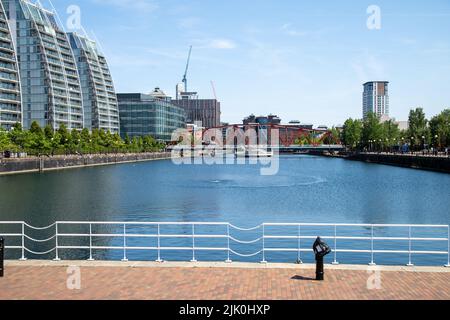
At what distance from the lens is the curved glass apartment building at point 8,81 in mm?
154125

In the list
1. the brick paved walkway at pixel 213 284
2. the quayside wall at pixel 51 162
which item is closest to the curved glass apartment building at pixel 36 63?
the quayside wall at pixel 51 162

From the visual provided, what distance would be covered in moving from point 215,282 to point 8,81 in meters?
158

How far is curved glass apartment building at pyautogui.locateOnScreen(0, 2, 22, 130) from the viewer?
15412 cm

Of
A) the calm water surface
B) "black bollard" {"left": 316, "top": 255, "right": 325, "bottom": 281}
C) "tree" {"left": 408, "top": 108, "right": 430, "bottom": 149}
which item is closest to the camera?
"black bollard" {"left": 316, "top": 255, "right": 325, "bottom": 281}

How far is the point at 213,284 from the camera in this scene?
16453mm

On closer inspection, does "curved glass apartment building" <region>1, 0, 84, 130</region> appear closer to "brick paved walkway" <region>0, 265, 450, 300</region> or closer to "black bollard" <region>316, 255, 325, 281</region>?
"brick paved walkway" <region>0, 265, 450, 300</region>

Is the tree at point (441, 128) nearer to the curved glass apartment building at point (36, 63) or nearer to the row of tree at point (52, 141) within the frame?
the row of tree at point (52, 141)

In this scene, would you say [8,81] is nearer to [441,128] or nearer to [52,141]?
[52,141]

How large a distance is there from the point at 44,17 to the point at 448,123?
495 ft

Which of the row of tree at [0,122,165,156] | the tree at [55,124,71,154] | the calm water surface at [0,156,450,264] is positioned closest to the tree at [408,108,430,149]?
the calm water surface at [0,156,450,264]

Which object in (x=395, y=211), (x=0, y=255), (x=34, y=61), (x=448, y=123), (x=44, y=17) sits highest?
(x=44, y=17)
